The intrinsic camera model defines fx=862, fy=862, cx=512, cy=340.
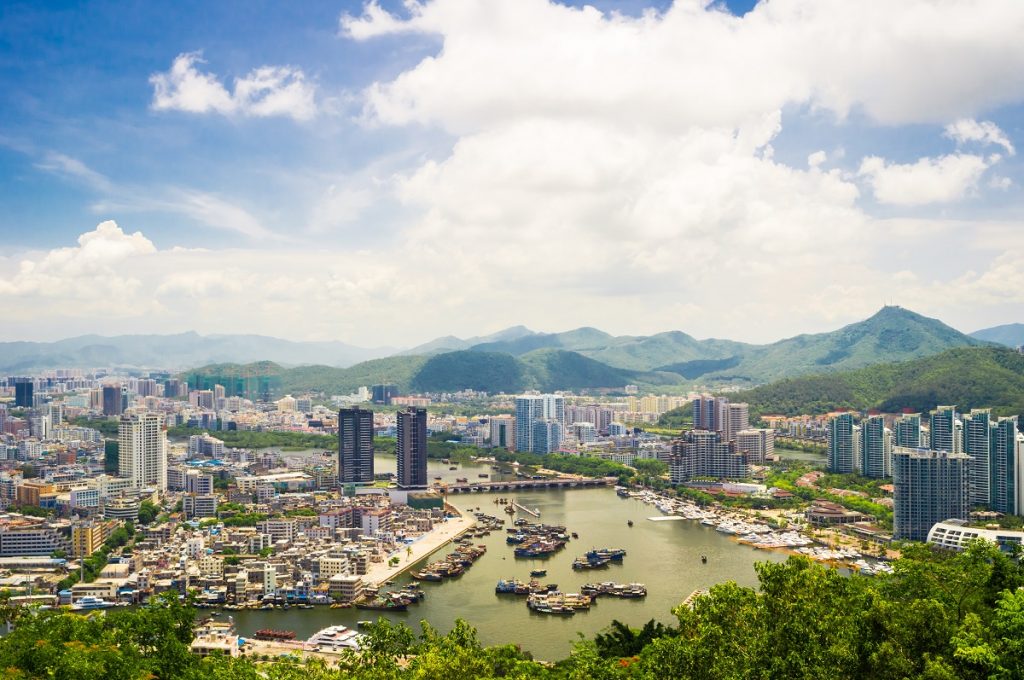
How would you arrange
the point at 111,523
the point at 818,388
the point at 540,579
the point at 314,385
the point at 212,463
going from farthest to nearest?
1. the point at 314,385
2. the point at 818,388
3. the point at 212,463
4. the point at 111,523
5. the point at 540,579

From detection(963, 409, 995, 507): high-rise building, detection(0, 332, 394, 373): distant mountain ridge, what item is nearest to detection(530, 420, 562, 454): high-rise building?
detection(963, 409, 995, 507): high-rise building

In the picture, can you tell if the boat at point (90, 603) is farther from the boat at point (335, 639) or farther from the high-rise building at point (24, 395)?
the high-rise building at point (24, 395)

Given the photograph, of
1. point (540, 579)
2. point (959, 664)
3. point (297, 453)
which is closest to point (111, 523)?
point (540, 579)

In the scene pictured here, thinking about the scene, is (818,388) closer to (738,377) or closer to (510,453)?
(510,453)

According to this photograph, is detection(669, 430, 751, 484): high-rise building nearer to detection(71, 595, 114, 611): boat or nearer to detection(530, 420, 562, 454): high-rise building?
detection(530, 420, 562, 454): high-rise building

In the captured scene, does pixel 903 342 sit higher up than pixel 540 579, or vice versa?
pixel 903 342

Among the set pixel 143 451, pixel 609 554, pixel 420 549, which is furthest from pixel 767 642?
pixel 143 451
